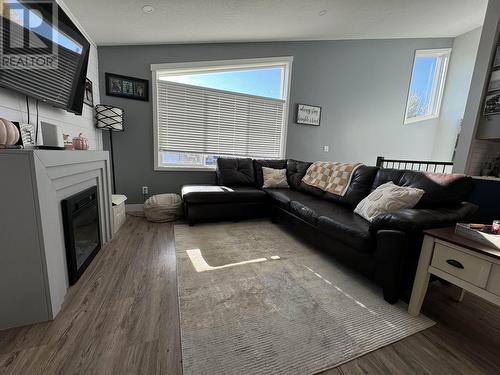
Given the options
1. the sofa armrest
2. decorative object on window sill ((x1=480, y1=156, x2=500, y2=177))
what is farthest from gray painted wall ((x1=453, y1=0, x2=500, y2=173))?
the sofa armrest

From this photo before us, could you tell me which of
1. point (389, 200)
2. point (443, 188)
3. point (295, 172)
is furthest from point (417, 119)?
point (389, 200)

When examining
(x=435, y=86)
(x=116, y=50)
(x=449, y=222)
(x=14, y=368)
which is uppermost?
(x=435, y=86)

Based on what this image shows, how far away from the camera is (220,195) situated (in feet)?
A: 9.46

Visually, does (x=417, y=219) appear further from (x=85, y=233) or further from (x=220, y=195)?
(x=85, y=233)

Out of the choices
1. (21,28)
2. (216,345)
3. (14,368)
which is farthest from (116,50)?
(216,345)

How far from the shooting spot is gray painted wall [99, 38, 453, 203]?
3.23m

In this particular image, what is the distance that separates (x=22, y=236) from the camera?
1.15 metres

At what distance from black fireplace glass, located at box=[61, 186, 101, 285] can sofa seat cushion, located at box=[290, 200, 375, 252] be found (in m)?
2.05

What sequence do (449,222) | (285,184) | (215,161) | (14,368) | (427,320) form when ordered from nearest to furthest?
(14,368)
(427,320)
(449,222)
(285,184)
(215,161)

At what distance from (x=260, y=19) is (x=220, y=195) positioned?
239cm

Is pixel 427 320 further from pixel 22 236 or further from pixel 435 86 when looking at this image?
pixel 435 86

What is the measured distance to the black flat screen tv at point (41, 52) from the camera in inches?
49.5

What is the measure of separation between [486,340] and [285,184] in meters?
2.58

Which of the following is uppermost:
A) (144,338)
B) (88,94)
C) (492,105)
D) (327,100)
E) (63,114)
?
(327,100)
